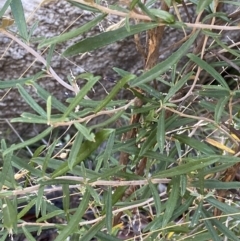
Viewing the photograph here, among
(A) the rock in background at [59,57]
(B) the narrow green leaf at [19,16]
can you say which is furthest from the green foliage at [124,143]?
(A) the rock in background at [59,57]

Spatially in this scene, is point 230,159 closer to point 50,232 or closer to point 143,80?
point 143,80

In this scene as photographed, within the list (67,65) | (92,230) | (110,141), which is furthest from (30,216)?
(110,141)

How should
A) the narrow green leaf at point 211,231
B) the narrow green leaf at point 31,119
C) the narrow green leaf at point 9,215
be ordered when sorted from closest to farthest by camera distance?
the narrow green leaf at point 31,119 < the narrow green leaf at point 9,215 < the narrow green leaf at point 211,231

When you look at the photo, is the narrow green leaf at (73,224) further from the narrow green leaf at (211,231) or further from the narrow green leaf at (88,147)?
the narrow green leaf at (211,231)

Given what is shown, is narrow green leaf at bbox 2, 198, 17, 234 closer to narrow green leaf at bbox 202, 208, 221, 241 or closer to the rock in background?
narrow green leaf at bbox 202, 208, 221, 241

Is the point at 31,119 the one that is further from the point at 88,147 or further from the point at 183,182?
the point at 183,182

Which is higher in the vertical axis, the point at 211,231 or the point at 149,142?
the point at 149,142

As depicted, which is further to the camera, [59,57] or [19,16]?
[59,57]

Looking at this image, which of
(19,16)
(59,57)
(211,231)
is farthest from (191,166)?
(59,57)
